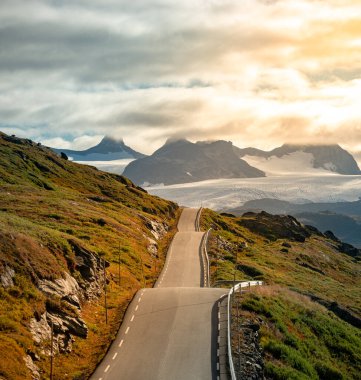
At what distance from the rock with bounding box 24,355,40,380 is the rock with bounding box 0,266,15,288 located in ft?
22.8

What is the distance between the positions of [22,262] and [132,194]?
362 ft

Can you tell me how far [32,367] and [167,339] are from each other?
1088 centimetres

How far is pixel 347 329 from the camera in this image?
164ft

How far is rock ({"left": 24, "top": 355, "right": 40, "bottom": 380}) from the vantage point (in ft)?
93.5

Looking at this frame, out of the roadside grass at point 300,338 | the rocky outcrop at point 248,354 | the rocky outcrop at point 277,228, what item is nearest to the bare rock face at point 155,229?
the roadside grass at point 300,338

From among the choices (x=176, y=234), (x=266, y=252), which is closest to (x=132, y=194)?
(x=176, y=234)

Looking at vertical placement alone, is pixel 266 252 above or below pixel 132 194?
below

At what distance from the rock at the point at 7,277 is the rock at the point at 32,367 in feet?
22.8

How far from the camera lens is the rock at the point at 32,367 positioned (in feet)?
93.5

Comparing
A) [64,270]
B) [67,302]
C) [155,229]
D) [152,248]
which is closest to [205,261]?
[152,248]

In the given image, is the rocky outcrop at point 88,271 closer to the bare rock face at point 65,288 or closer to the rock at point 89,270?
the rock at point 89,270

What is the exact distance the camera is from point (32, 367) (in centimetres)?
2905

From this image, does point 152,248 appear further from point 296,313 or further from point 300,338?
point 300,338

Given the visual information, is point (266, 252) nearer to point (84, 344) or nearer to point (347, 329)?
point (347, 329)
